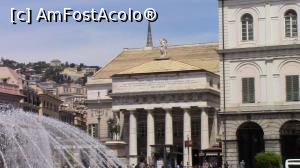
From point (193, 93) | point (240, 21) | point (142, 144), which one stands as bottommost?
point (142, 144)

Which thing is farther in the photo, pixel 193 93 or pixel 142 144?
pixel 142 144

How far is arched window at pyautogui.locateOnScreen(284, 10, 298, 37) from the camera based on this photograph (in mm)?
57906

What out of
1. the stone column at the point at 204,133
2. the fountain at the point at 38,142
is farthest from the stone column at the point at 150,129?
the fountain at the point at 38,142

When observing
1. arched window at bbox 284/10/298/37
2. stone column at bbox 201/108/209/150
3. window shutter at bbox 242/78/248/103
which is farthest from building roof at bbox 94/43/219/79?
arched window at bbox 284/10/298/37

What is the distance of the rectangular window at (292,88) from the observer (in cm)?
5722

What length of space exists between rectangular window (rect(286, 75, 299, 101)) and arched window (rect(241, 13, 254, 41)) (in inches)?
193

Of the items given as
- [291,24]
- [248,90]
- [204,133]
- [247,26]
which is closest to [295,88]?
[248,90]

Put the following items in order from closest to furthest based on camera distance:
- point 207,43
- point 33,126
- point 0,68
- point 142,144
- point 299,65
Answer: point 33,126 → point 299,65 → point 142,144 → point 207,43 → point 0,68

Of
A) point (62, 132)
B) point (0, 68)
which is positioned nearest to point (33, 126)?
point (62, 132)

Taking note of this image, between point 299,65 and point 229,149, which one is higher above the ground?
point 299,65

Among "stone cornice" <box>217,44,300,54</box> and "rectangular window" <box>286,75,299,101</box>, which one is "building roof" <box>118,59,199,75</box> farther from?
"rectangular window" <box>286,75,299,101</box>

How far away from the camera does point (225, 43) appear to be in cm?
5991

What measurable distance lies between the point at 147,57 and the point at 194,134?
2539 cm

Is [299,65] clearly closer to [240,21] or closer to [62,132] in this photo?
[240,21]
